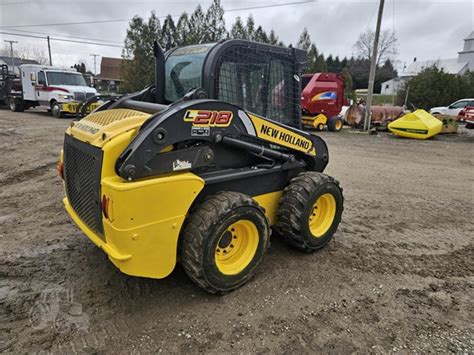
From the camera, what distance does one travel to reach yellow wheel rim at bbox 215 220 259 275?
309 centimetres

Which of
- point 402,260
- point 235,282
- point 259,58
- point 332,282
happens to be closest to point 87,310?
point 235,282

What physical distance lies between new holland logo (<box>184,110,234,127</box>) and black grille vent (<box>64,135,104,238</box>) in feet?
2.42

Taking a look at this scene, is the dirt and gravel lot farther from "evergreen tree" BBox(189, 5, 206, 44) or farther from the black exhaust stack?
"evergreen tree" BBox(189, 5, 206, 44)

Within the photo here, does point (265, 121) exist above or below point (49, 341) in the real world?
above

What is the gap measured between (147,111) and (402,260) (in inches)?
123

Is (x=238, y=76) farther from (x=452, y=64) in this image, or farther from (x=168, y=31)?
(x=452, y=64)

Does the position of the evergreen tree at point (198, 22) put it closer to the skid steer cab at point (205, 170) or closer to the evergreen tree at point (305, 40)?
the evergreen tree at point (305, 40)

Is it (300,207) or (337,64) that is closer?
(300,207)

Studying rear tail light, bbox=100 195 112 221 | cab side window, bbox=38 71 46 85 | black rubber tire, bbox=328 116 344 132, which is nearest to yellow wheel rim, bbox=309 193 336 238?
rear tail light, bbox=100 195 112 221

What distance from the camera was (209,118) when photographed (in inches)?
113

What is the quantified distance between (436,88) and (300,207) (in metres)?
29.1

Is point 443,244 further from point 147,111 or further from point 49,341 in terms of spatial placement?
point 49,341

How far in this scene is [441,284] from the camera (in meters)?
3.36

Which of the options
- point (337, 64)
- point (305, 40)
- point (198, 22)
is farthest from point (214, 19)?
point (337, 64)
